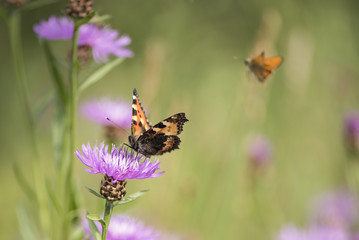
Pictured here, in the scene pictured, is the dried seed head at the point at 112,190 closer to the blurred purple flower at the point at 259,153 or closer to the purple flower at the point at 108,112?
the purple flower at the point at 108,112

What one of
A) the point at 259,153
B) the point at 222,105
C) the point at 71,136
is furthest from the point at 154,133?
the point at 222,105

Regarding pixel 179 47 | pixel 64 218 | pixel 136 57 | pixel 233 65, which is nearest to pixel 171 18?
pixel 179 47

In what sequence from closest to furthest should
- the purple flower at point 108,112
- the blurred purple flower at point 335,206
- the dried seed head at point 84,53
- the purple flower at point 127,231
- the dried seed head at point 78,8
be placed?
the purple flower at point 127,231 < the dried seed head at point 78,8 < the dried seed head at point 84,53 < the purple flower at point 108,112 < the blurred purple flower at point 335,206

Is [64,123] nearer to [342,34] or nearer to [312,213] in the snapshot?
[312,213]

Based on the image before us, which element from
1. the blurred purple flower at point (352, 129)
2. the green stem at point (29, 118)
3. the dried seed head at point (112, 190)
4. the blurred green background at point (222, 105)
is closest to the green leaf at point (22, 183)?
the green stem at point (29, 118)

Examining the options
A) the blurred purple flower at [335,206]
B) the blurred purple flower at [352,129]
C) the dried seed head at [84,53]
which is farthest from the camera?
the blurred purple flower at [335,206]

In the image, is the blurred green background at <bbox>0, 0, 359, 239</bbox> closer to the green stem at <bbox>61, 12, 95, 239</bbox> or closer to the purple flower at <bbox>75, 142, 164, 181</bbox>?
the green stem at <bbox>61, 12, 95, 239</bbox>
